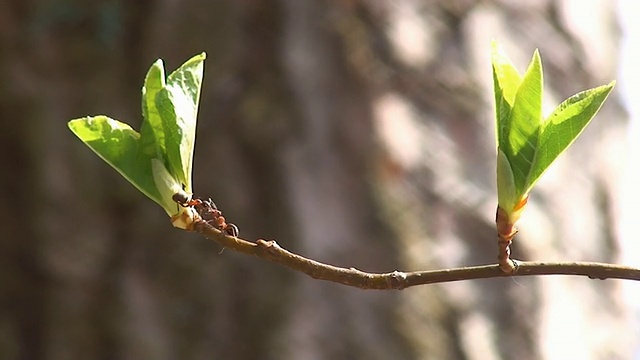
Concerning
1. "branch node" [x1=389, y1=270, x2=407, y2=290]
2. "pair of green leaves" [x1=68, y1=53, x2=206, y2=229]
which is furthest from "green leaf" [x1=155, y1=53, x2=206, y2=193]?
"branch node" [x1=389, y1=270, x2=407, y2=290]

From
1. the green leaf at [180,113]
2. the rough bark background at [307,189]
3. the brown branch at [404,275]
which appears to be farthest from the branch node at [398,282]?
the rough bark background at [307,189]

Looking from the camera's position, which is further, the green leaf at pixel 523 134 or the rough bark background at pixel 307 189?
the rough bark background at pixel 307 189

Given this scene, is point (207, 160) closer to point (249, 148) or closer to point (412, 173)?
point (249, 148)

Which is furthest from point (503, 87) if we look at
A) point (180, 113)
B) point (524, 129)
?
point (180, 113)

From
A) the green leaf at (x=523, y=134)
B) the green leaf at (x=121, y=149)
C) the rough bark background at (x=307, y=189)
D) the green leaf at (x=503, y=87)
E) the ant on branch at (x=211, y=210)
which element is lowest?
the ant on branch at (x=211, y=210)

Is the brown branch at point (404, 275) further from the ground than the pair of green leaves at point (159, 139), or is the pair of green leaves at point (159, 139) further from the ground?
the pair of green leaves at point (159, 139)

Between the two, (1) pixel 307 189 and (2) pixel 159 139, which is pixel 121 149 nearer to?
(2) pixel 159 139

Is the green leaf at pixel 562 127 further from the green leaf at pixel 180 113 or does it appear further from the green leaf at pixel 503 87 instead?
the green leaf at pixel 180 113
